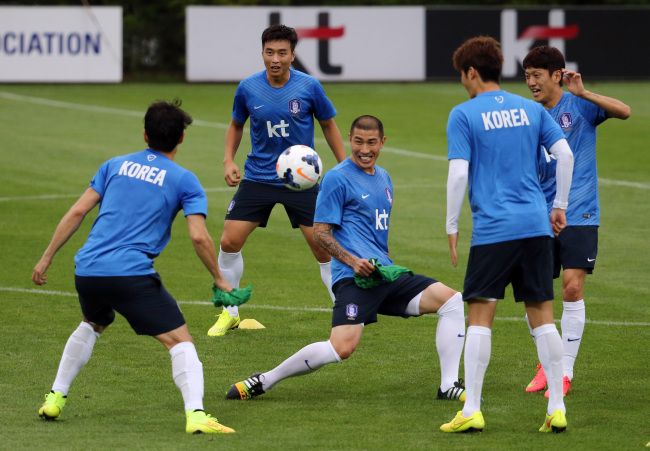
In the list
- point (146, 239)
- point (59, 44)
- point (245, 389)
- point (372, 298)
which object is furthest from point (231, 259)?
point (59, 44)

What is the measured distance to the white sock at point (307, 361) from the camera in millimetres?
6895

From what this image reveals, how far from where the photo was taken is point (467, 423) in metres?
6.30

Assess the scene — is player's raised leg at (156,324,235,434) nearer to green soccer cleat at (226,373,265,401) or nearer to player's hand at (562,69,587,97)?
green soccer cleat at (226,373,265,401)

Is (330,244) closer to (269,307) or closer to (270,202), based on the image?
(270,202)

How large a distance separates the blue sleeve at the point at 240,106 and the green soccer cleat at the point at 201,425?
3811 millimetres

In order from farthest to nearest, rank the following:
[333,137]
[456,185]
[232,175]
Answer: [333,137], [232,175], [456,185]

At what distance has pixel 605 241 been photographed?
45.8ft

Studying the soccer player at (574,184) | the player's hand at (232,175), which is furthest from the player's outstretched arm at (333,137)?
the soccer player at (574,184)

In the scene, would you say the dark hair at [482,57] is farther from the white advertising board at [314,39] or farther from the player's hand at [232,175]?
the white advertising board at [314,39]

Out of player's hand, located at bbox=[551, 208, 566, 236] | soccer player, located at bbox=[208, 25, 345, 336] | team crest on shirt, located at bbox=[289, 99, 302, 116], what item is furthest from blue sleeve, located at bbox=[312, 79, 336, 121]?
player's hand, located at bbox=[551, 208, 566, 236]

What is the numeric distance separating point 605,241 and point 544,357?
26.1 ft

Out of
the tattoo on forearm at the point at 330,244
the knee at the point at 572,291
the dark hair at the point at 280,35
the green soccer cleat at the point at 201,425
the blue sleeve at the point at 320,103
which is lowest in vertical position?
the green soccer cleat at the point at 201,425

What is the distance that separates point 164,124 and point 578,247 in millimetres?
3090

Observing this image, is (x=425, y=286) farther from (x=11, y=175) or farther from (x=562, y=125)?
(x=11, y=175)
